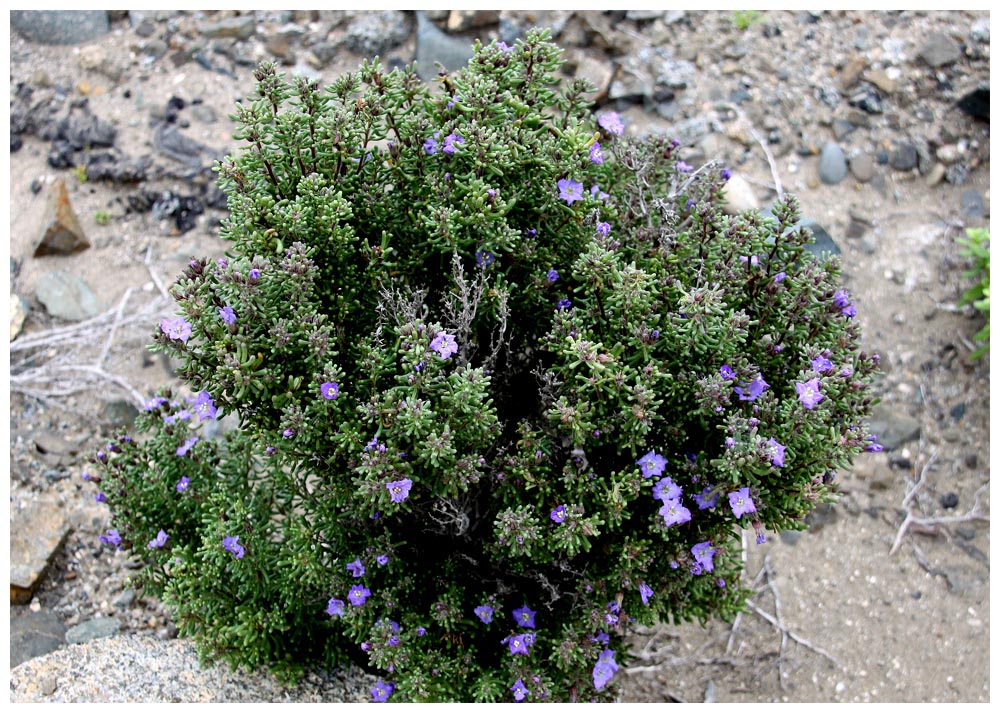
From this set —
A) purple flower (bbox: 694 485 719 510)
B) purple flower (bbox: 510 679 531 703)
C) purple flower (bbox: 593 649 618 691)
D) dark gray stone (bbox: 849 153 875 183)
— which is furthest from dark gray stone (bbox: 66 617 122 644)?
dark gray stone (bbox: 849 153 875 183)

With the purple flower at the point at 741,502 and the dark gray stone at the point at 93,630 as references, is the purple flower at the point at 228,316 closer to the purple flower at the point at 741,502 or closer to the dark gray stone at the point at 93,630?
the purple flower at the point at 741,502

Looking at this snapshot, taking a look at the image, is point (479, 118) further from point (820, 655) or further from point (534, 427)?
point (820, 655)

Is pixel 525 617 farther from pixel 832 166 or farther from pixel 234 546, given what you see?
pixel 832 166

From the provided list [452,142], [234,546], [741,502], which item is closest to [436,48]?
[452,142]

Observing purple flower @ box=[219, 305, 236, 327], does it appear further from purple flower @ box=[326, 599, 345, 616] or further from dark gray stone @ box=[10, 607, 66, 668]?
dark gray stone @ box=[10, 607, 66, 668]

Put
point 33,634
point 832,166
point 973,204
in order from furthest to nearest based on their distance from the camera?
point 832,166 → point 973,204 → point 33,634

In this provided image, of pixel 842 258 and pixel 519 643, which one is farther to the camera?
pixel 842 258
